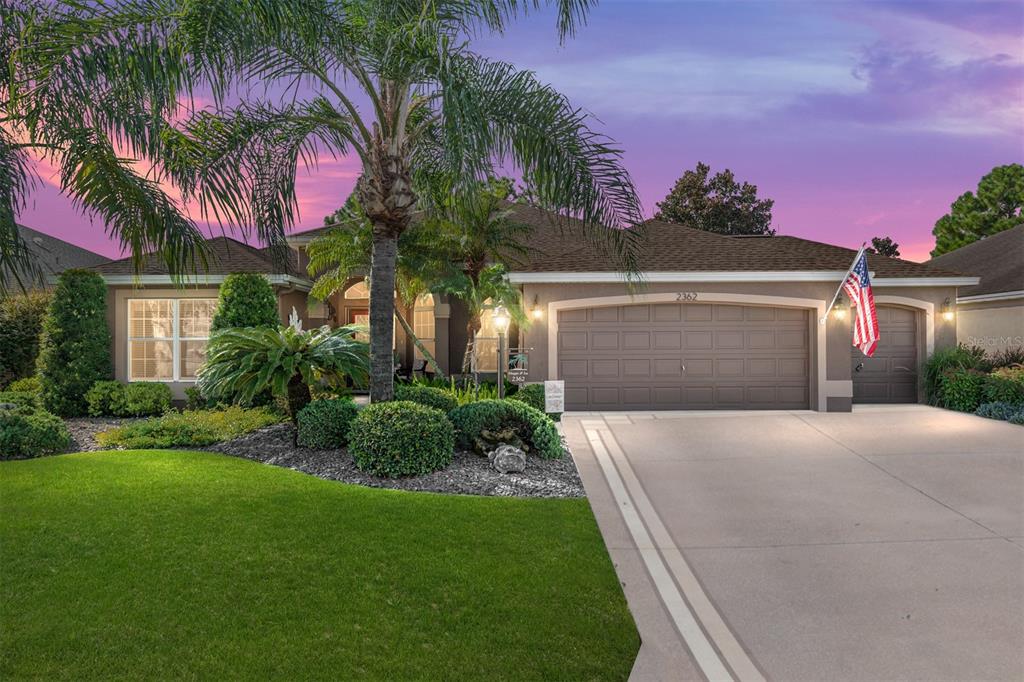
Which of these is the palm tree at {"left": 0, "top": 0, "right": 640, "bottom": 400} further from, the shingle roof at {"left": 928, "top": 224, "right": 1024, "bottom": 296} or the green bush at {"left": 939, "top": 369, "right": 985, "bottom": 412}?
the shingle roof at {"left": 928, "top": 224, "right": 1024, "bottom": 296}

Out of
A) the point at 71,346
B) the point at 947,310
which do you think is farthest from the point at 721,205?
the point at 71,346

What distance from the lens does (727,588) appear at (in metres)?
4.94

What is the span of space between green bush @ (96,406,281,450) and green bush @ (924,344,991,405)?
46.3 ft

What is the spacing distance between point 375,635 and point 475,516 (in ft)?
7.89

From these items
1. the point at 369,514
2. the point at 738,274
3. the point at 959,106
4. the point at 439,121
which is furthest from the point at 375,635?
the point at 959,106

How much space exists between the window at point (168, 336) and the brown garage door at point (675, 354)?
333 inches

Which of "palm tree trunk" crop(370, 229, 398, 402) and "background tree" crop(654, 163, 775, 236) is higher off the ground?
"background tree" crop(654, 163, 775, 236)

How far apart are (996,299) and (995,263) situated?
11.5ft

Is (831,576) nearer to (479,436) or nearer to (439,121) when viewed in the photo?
(479,436)

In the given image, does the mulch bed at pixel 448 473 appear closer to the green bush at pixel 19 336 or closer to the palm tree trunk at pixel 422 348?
the palm tree trunk at pixel 422 348

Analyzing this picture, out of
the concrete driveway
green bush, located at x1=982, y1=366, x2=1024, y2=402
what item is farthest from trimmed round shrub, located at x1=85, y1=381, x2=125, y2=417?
green bush, located at x1=982, y1=366, x2=1024, y2=402

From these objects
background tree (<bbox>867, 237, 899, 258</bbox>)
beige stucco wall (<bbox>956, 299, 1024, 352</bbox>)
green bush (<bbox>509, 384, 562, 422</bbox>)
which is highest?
background tree (<bbox>867, 237, 899, 258</bbox>)

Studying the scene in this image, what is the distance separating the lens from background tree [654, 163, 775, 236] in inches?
1446

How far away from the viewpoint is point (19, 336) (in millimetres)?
16609
